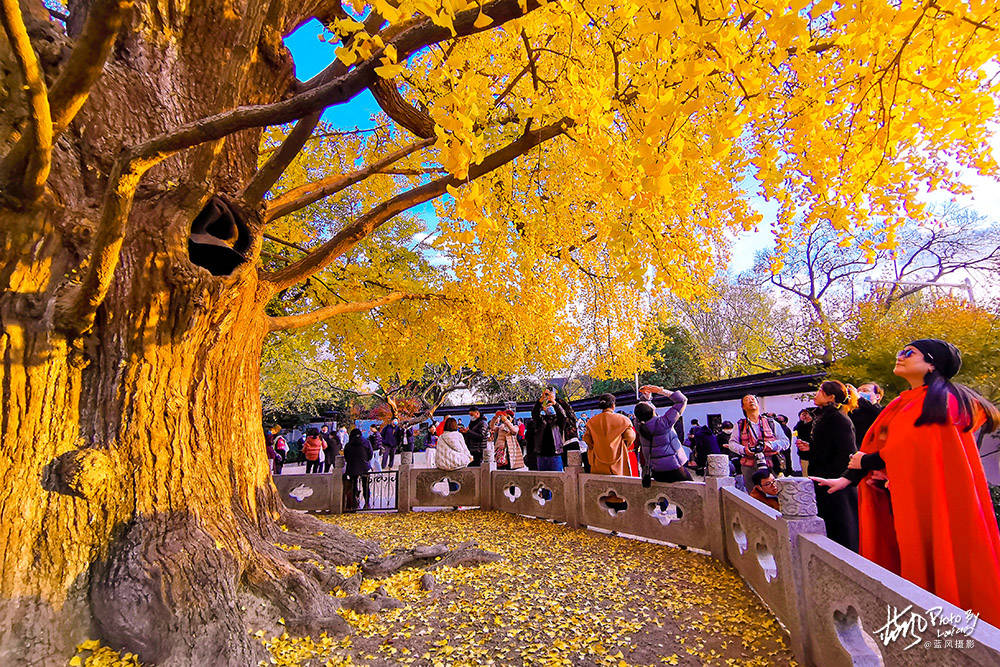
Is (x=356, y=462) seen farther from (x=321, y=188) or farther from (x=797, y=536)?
(x=797, y=536)

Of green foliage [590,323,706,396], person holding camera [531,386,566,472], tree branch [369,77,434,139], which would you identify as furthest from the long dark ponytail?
green foliage [590,323,706,396]

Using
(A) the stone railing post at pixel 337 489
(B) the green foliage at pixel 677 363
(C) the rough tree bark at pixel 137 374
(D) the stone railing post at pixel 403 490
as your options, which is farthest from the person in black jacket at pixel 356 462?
(B) the green foliage at pixel 677 363

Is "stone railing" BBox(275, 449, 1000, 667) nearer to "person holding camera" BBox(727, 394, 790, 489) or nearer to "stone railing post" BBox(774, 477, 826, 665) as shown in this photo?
"stone railing post" BBox(774, 477, 826, 665)

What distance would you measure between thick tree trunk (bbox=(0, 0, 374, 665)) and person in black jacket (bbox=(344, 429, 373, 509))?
551cm

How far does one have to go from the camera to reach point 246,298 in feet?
15.4

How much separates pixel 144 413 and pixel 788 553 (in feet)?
16.8

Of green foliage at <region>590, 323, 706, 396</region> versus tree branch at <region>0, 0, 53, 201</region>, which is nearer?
tree branch at <region>0, 0, 53, 201</region>

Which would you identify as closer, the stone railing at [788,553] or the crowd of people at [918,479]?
the stone railing at [788,553]

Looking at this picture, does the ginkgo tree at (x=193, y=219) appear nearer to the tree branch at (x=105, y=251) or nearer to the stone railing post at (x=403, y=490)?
the tree branch at (x=105, y=251)

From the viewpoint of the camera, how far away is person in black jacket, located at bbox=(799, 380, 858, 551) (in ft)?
13.7

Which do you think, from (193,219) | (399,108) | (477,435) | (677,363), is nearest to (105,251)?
(193,219)

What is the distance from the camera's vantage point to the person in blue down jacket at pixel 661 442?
6324 mm

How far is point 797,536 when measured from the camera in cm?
339

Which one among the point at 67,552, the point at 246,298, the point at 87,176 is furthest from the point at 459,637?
the point at 87,176
